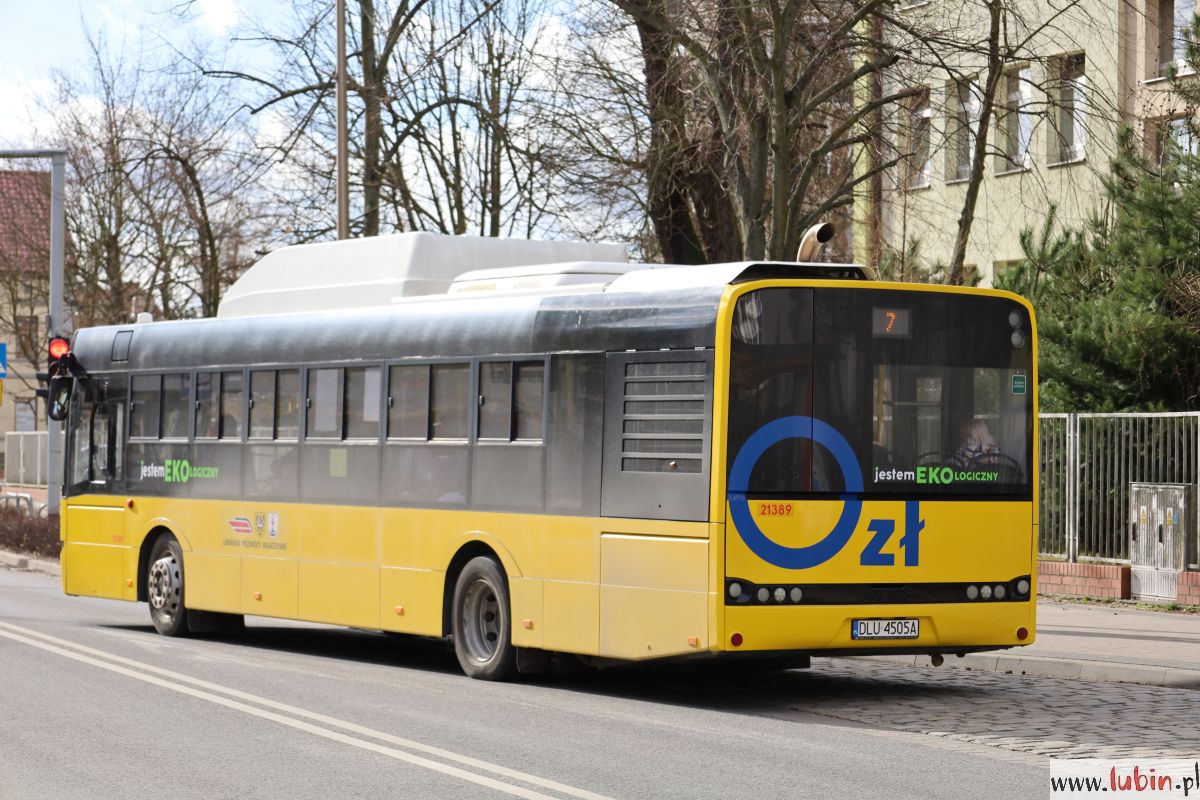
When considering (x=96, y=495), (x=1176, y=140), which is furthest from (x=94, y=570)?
(x=1176, y=140)

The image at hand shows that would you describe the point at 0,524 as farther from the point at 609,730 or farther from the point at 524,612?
the point at 609,730

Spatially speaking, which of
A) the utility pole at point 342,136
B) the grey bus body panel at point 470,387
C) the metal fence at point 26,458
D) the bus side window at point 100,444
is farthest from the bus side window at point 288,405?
the metal fence at point 26,458

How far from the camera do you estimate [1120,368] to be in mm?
21672

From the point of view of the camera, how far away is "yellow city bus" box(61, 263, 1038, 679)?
476 inches

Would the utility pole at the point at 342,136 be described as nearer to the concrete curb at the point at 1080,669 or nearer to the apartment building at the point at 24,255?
the concrete curb at the point at 1080,669

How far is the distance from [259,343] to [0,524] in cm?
1887

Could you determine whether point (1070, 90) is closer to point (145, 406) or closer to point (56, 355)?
point (145, 406)

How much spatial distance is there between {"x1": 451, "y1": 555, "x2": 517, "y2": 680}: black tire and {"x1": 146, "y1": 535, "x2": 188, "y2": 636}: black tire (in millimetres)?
4617

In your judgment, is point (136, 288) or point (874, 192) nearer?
point (874, 192)

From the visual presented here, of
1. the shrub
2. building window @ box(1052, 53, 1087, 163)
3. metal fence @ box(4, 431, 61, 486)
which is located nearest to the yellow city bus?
building window @ box(1052, 53, 1087, 163)

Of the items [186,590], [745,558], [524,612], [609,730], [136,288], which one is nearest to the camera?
[609,730]

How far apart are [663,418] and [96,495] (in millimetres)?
8728

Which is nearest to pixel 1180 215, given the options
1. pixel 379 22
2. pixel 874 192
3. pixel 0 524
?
pixel 874 192

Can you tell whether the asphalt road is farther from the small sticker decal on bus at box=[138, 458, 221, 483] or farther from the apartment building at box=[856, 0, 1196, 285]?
the apartment building at box=[856, 0, 1196, 285]
